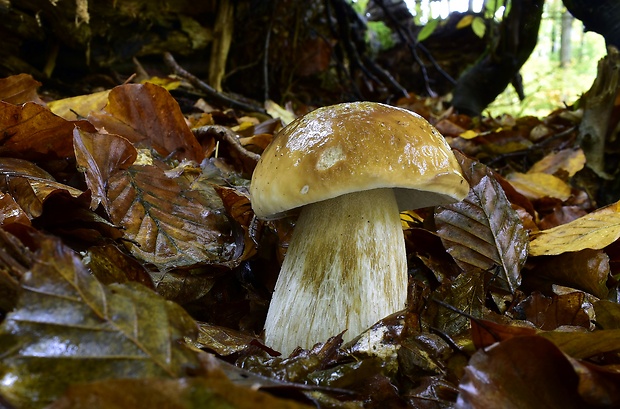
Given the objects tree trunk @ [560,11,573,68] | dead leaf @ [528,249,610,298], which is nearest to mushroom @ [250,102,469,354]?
dead leaf @ [528,249,610,298]

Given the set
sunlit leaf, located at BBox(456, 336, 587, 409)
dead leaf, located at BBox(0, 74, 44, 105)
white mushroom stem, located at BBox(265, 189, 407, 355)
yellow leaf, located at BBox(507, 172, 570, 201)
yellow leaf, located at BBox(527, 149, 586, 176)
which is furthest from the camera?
yellow leaf, located at BBox(527, 149, 586, 176)

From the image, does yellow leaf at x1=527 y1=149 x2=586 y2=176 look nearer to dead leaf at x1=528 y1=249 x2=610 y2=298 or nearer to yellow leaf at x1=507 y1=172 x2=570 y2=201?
yellow leaf at x1=507 y1=172 x2=570 y2=201

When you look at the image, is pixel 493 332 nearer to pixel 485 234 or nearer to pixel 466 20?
pixel 485 234

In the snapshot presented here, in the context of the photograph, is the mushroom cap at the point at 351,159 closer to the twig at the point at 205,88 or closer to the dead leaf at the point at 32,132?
the dead leaf at the point at 32,132

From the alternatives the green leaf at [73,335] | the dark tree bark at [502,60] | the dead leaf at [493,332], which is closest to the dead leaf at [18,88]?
the green leaf at [73,335]

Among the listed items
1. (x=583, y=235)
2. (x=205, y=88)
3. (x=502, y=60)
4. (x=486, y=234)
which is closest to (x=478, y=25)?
(x=502, y=60)

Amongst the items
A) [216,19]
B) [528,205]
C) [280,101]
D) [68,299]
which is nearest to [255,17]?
[216,19]

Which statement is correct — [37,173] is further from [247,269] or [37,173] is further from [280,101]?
[280,101]
